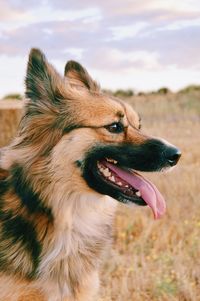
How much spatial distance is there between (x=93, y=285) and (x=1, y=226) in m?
0.69

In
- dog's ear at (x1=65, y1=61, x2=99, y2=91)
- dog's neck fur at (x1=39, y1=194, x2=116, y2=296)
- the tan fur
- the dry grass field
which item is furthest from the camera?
the dry grass field

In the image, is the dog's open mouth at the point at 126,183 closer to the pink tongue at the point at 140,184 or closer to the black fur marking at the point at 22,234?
the pink tongue at the point at 140,184

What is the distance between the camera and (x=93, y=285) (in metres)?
3.94

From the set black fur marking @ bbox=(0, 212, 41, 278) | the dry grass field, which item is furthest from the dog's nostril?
Result: the dry grass field

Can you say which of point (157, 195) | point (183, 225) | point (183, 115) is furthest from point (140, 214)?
point (183, 115)

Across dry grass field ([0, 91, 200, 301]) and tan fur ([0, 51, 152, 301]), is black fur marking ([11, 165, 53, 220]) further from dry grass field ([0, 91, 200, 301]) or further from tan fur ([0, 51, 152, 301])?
dry grass field ([0, 91, 200, 301])

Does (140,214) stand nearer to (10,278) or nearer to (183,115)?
(10,278)

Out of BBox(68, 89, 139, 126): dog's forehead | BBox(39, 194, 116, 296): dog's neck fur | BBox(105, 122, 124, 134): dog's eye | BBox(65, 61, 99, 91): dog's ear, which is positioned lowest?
BBox(39, 194, 116, 296): dog's neck fur

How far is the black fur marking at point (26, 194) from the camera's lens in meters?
3.77

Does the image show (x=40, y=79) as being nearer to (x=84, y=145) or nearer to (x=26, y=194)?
(x=84, y=145)

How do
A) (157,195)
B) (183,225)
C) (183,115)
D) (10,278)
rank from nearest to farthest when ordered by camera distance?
(10,278) < (157,195) < (183,225) < (183,115)

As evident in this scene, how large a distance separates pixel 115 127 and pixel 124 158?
198 millimetres

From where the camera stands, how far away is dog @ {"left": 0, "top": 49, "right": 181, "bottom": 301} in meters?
3.75

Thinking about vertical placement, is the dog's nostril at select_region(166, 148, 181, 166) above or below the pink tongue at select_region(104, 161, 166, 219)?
above
